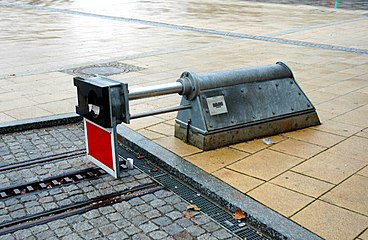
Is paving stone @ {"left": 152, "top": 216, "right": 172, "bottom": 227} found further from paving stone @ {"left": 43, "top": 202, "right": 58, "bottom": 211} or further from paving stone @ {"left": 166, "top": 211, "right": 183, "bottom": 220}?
paving stone @ {"left": 43, "top": 202, "right": 58, "bottom": 211}

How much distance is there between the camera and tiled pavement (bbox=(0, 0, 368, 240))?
4324 millimetres

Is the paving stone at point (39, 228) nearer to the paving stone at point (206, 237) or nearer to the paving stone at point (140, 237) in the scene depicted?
the paving stone at point (140, 237)

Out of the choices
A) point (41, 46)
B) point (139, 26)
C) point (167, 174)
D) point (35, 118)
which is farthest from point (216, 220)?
point (139, 26)

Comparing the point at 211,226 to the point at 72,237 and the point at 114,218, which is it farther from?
the point at 72,237

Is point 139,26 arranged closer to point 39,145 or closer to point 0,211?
point 39,145

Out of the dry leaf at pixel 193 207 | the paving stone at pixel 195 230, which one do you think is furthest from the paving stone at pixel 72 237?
the dry leaf at pixel 193 207

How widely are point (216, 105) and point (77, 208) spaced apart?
192cm

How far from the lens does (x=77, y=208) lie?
4160mm

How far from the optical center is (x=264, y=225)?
3.77m

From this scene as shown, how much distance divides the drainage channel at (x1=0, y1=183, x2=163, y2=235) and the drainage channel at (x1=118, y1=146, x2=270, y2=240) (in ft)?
0.59

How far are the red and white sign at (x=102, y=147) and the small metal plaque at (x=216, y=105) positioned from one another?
1.21m

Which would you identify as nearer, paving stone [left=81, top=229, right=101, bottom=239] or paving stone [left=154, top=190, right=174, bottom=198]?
paving stone [left=81, top=229, right=101, bottom=239]

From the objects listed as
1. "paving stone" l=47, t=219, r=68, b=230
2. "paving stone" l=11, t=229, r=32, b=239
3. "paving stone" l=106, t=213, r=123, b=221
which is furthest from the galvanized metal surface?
"paving stone" l=11, t=229, r=32, b=239

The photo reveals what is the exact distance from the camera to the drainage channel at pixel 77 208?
389cm
